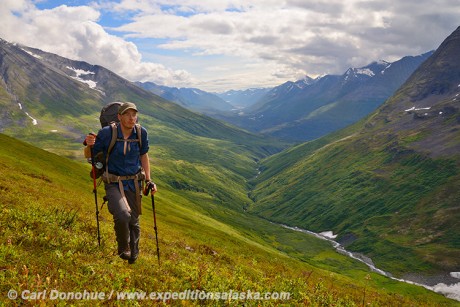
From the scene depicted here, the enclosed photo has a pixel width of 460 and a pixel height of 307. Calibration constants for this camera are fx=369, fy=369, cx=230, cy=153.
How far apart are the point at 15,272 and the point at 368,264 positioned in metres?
206

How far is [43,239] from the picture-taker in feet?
37.9

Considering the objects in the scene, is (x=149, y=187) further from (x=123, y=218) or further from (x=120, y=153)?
(x=120, y=153)

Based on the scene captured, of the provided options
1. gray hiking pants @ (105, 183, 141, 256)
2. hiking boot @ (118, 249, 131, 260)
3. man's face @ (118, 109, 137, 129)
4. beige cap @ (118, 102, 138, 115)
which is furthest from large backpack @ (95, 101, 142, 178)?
hiking boot @ (118, 249, 131, 260)

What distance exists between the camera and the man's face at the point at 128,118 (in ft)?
40.1

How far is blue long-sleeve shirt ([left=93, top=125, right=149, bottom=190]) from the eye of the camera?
12145 millimetres

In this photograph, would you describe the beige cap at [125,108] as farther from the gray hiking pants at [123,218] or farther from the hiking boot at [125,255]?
the hiking boot at [125,255]

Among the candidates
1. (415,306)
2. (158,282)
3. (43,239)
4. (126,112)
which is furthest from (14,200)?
(415,306)

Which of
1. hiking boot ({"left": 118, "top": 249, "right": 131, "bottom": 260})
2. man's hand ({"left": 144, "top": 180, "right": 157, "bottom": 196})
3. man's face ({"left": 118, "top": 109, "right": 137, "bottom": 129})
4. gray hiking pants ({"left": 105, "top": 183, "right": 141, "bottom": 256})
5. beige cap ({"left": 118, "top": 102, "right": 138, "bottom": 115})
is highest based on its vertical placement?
beige cap ({"left": 118, "top": 102, "right": 138, "bottom": 115})

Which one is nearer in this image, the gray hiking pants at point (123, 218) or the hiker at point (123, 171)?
the gray hiking pants at point (123, 218)

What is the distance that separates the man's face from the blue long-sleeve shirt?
1.00 ft

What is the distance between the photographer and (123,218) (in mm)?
11898

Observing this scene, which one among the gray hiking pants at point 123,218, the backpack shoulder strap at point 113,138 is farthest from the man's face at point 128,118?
the gray hiking pants at point 123,218

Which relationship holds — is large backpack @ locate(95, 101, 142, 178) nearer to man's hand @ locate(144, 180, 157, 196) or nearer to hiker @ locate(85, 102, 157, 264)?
hiker @ locate(85, 102, 157, 264)

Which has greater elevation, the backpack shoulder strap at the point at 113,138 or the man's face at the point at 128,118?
the man's face at the point at 128,118
